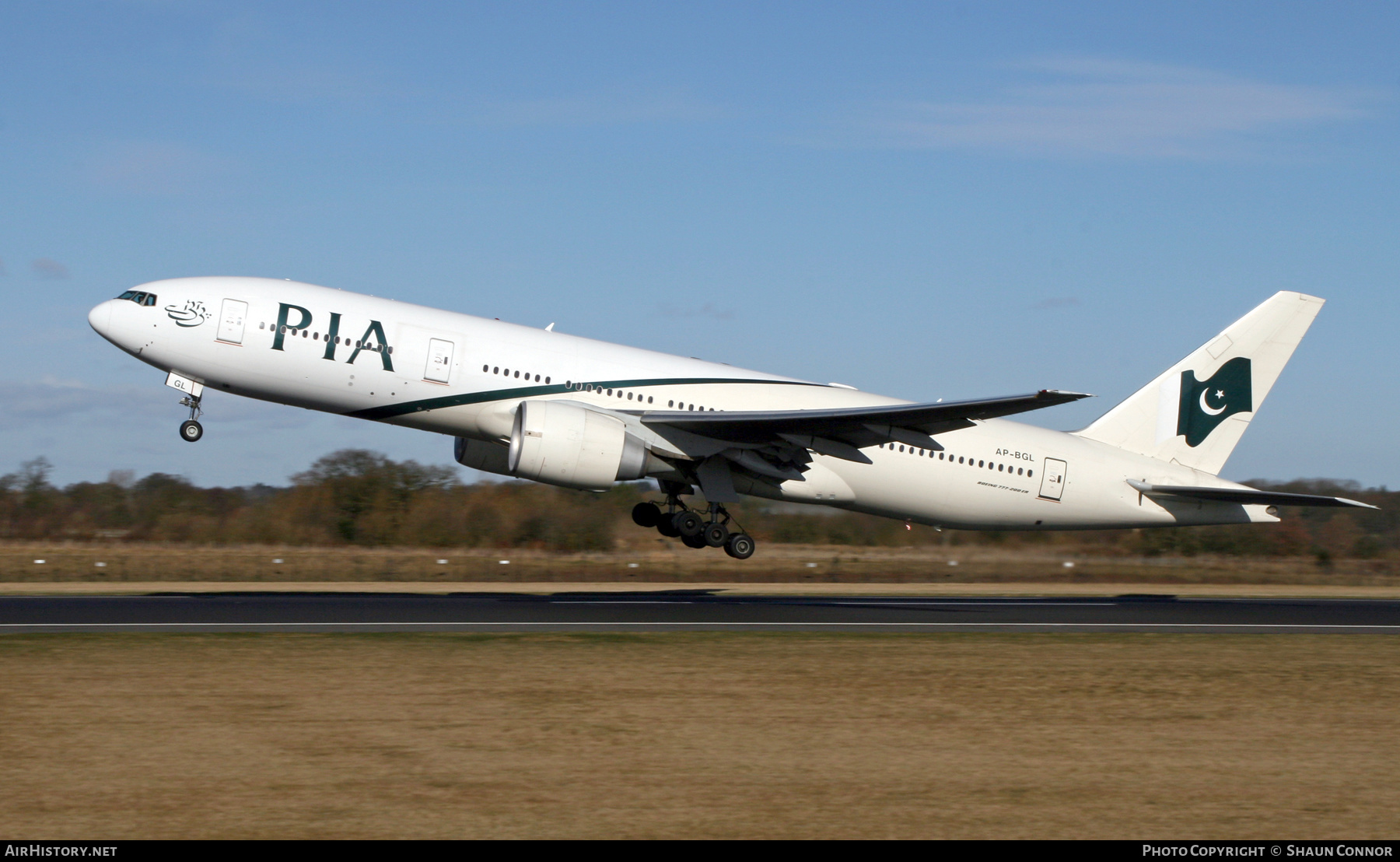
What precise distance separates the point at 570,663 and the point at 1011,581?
81.8 ft

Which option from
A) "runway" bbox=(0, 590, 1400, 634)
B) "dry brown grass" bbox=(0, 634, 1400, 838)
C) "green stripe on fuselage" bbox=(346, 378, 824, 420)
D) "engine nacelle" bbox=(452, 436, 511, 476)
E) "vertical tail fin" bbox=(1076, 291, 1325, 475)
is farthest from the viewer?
"vertical tail fin" bbox=(1076, 291, 1325, 475)

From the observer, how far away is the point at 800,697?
1488 centimetres

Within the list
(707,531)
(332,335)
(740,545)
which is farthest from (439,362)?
(740,545)

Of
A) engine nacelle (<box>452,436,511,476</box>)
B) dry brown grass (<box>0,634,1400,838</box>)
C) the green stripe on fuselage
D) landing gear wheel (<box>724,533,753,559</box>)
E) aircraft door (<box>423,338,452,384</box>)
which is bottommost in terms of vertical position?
dry brown grass (<box>0,634,1400,838</box>)

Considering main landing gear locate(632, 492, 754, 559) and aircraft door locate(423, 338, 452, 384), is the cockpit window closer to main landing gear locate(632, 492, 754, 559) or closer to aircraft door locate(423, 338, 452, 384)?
aircraft door locate(423, 338, 452, 384)

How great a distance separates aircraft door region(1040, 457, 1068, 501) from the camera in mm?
29672

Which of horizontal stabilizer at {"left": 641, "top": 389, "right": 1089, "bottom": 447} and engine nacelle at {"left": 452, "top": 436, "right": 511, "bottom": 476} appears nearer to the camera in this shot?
horizontal stabilizer at {"left": 641, "top": 389, "right": 1089, "bottom": 447}

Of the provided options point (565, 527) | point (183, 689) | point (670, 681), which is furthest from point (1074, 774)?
point (565, 527)

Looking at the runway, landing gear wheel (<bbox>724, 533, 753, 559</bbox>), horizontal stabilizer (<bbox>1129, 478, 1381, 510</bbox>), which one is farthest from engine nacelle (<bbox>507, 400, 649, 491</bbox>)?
horizontal stabilizer (<bbox>1129, 478, 1381, 510</bbox>)

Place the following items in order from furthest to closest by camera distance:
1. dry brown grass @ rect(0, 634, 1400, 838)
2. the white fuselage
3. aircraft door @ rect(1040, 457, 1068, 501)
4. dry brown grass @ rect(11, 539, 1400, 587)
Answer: dry brown grass @ rect(11, 539, 1400, 587) < aircraft door @ rect(1040, 457, 1068, 501) < the white fuselage < dry brown grass @ rect(0, 634, 1400, 838)

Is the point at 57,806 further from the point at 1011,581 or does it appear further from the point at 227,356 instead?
the point at 1011,581

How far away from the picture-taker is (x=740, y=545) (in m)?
28.3

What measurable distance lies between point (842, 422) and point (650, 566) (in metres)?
16.2

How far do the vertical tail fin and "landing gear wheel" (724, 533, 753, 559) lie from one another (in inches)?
376
